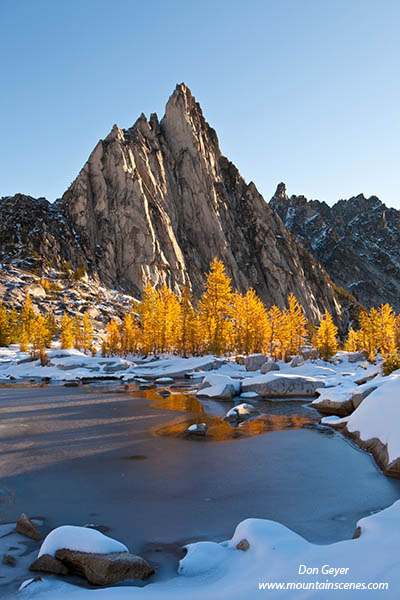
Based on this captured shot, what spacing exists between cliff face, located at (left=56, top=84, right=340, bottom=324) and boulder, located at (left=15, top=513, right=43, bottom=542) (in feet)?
330

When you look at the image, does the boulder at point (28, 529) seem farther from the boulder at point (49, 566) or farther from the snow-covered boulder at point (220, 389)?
the snow-covered boulder at point (220, 389)

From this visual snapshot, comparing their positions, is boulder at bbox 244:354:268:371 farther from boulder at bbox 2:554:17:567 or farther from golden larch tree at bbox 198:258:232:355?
boulder at bbox 2:554:17:567

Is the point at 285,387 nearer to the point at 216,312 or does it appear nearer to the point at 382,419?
the point at 382,419

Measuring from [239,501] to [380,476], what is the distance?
3.91 metres

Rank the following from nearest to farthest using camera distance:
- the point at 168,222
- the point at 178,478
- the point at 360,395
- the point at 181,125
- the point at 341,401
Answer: the point at 178,478 < the point at 360,395 < the point at 341,401 < the point at 168,222 < the point at 181,125

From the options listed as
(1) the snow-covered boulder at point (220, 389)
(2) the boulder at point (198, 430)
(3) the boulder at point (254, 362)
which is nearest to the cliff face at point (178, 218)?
(3) the boulder at point (254, 362)

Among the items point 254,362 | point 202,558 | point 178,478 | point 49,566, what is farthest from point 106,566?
point 254,362

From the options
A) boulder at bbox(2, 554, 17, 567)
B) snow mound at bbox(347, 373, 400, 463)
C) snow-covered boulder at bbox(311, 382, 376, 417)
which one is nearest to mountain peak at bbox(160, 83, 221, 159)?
snow-covered boulder at bbox(311, 382, 376, 417)

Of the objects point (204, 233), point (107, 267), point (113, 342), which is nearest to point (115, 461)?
point (113, 342)

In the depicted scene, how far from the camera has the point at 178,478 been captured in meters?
8.74

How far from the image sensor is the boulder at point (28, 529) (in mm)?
5853

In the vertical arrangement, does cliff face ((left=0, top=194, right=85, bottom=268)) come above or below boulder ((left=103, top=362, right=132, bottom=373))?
above

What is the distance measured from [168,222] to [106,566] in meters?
118

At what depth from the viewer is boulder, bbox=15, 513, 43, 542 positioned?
19.2 ft
